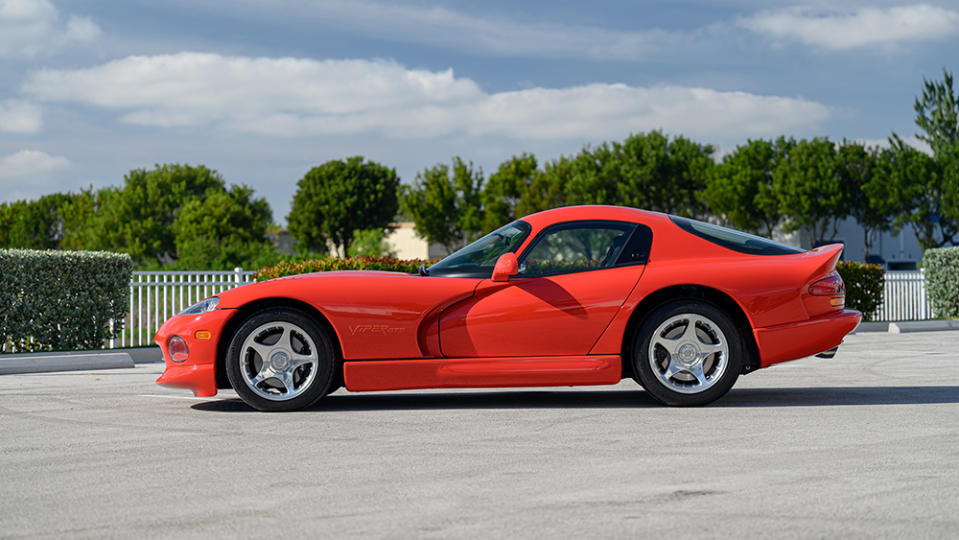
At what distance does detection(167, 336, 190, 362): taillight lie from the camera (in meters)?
7.41

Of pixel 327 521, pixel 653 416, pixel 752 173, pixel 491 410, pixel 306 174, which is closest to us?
pixel 327 521

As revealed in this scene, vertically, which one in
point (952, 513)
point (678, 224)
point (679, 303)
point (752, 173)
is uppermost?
point (752, 173)

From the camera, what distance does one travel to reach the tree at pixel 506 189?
242ft

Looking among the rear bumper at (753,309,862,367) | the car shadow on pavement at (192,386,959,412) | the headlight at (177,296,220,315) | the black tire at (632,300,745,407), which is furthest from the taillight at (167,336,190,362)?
the rear bumper at (753,309,862,367)

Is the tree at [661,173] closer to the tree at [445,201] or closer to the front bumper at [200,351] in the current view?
the tree at [445,201]

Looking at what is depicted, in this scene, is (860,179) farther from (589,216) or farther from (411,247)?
(589,216)

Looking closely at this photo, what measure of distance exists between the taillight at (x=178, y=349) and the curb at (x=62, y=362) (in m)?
5.65

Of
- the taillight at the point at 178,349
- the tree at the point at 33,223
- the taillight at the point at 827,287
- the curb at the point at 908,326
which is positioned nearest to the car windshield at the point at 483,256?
the taillight at the point at 178,349

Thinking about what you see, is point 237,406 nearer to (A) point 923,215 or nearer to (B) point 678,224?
(B) point 678,224

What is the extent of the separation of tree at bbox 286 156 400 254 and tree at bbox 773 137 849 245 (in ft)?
111

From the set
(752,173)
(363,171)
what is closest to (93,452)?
(752,173)

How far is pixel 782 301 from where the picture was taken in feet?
24.3

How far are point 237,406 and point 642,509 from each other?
14.3ft

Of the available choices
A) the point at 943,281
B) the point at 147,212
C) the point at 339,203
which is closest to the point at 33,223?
the point at 147,212
